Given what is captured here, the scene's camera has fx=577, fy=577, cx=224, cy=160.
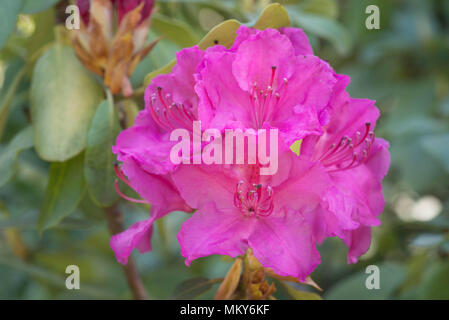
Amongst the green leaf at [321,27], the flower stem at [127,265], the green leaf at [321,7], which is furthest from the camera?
the green leaf at [321,7]

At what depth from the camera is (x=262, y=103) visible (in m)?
0.79

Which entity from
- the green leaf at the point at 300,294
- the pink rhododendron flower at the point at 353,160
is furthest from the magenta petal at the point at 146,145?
the green leaf at the point at 300,294

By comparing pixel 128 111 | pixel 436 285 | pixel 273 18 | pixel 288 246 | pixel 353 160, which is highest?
pixel 273 18

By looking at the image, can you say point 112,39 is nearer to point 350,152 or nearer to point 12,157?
point 12,157

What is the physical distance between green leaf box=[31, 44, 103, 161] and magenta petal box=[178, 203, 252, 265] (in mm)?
286

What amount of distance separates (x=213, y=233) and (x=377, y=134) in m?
1.15

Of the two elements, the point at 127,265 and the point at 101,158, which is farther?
the point at 127,265

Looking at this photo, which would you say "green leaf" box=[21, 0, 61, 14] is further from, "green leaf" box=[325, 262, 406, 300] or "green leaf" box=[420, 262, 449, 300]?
"green leaf" box=[420, 262, 449, 300]

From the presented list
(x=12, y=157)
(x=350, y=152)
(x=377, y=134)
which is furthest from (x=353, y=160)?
(x=377, y=134)

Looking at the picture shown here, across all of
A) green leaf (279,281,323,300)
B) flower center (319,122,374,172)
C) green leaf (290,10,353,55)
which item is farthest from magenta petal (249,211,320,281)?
green leaf (290,10,353,55)

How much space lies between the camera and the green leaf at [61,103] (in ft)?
3.05

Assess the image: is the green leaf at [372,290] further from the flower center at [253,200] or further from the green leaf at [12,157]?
the green leaf at [12,157]

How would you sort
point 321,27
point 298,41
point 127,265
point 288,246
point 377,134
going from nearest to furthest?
1. point 288,246
2. point 298,41
3. point 127,265
4. point 321,27
5. point 377,134
